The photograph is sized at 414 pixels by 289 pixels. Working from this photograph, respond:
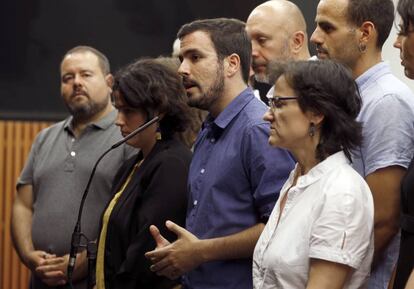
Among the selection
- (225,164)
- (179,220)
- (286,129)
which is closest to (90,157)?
(179,220)

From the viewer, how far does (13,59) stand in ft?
19.5

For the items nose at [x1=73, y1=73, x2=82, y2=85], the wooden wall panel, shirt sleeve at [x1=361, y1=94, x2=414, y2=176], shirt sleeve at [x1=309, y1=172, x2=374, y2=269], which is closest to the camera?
shirt sleeve at [x1=309, y1=172, x2=374, y2=269]

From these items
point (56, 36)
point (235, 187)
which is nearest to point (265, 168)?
point (235, 187)

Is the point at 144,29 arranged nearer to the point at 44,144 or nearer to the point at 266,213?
the point at 44,144

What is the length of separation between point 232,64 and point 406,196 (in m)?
0.85

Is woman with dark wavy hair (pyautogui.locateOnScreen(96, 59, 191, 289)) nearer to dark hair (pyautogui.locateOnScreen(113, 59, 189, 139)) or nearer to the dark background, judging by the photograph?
dark hair (pyautogui.locateOnScreen(113, 59, 189, 139))

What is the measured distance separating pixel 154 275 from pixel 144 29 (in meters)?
3.01

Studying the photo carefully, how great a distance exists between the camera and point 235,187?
303cm

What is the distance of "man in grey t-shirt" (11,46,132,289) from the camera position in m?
4.34

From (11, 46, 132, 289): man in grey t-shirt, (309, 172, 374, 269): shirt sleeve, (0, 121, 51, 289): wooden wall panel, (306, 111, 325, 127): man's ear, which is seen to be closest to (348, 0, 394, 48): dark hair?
(306, 111, 325, 127): man's ear

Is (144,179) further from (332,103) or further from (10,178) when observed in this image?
(10,178)

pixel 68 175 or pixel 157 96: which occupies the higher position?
Result: pixel 157 96

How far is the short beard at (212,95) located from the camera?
10.5ft

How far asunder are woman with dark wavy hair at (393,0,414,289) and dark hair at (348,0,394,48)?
0.92 feet
